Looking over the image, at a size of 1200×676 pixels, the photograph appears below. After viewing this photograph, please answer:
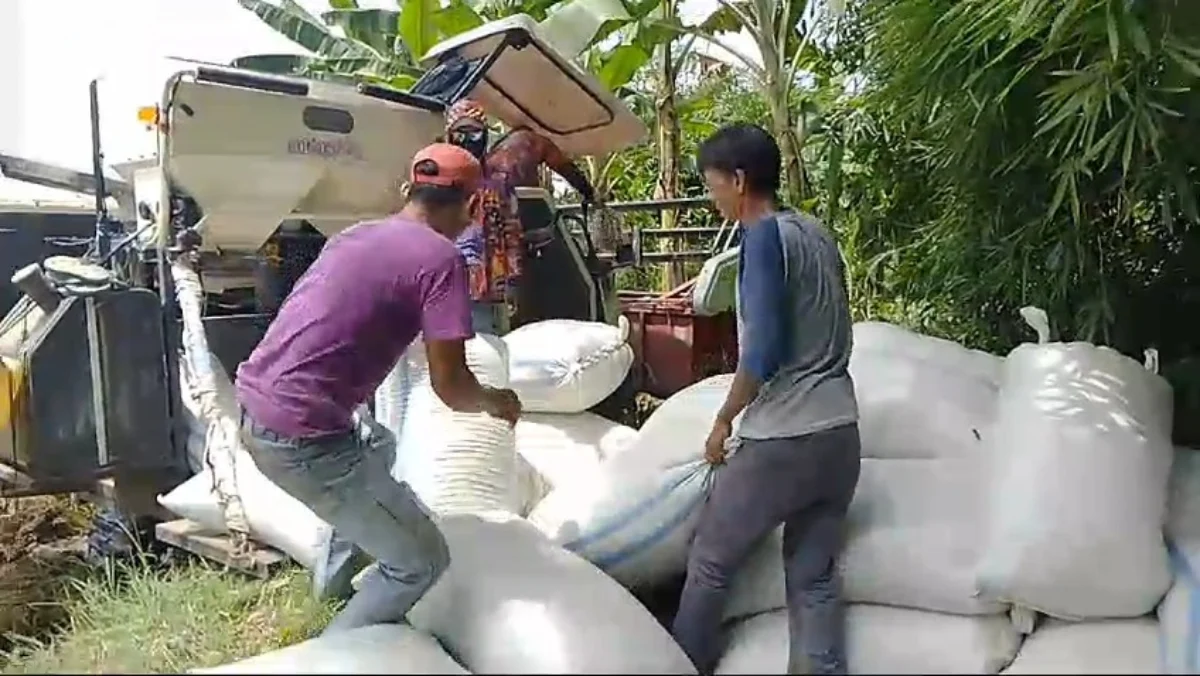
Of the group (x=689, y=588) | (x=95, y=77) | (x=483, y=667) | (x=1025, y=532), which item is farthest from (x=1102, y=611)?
(x=95, y=77)

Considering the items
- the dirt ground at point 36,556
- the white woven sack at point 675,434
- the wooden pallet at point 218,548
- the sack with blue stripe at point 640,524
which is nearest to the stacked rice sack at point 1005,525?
the sack with blue stripe at point 640,524

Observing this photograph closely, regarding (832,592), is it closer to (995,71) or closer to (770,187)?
(770,187)

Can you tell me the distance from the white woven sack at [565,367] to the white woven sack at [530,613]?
107 centimetres

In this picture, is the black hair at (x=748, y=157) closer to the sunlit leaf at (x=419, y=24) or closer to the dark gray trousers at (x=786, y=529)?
the dark gray trousers at (x=786, y=529)

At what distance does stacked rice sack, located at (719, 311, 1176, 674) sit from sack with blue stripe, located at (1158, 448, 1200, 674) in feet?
0.11

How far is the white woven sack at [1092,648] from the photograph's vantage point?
137 centimetres

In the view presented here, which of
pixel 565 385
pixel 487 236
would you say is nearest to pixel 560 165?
pixel 487 236

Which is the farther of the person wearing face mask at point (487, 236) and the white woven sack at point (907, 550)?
the person wearing face mask at point (487, 236)

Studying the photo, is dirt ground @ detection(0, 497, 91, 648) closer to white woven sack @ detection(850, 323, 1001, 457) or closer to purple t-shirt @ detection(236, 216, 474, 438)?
purple t-shirt @ detection(236, 216, 474, 438)

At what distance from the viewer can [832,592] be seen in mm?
2109

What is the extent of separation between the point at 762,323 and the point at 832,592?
1.70 feet

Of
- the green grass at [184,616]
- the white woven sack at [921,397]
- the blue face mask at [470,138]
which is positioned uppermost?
the blue face mask at [470,138]

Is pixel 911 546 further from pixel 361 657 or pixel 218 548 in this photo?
pixel 218 548

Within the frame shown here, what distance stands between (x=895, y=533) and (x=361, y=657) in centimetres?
113
